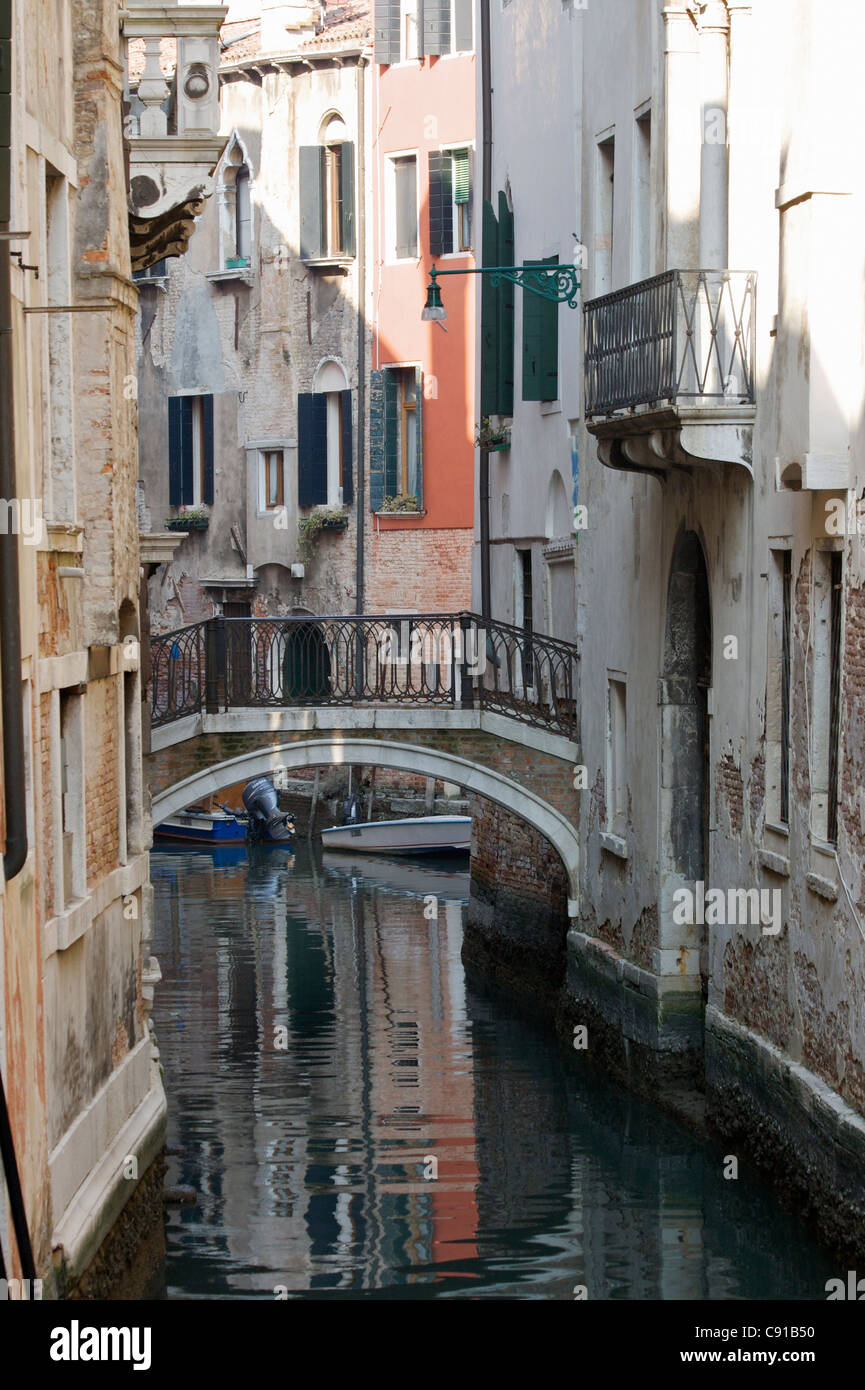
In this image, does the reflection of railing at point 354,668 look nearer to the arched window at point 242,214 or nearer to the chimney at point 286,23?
the arched window at point 242,214

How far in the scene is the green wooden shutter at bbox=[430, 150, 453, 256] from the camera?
85.0ft

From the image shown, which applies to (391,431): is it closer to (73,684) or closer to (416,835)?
(416,835)

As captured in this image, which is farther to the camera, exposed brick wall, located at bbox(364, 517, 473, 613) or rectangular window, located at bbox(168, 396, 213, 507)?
rectangular window, located at bbox(168, 396, 213, 507)

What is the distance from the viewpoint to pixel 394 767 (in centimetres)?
1680

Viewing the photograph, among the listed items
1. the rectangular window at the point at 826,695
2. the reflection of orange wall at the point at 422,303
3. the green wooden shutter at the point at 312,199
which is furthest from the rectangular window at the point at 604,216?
the green wooden shutter at the point at 312,199

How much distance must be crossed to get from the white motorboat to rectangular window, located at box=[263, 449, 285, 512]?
4.90 metres

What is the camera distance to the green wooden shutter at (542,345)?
17.6m

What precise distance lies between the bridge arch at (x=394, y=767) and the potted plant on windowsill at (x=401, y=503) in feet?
33.8

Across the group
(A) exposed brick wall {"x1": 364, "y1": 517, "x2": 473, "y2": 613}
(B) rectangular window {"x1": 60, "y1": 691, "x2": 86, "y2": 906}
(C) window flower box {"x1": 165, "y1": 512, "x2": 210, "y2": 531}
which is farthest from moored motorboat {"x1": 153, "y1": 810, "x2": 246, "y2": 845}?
(B) rectangular window {"x1": 60, "y1": 691, "x2": 86, "y2": 906}

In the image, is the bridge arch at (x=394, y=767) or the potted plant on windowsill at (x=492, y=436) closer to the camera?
the bridge arch at (x=394, y=767)


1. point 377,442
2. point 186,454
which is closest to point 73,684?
point 377,442

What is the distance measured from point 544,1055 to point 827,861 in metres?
5.74

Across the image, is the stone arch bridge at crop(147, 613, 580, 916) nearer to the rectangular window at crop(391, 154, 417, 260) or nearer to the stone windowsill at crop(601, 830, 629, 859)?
the stone windowsill at crop(601, 830, 629, 859)

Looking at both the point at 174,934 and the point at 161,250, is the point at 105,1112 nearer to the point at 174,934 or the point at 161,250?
the point at 161,250
